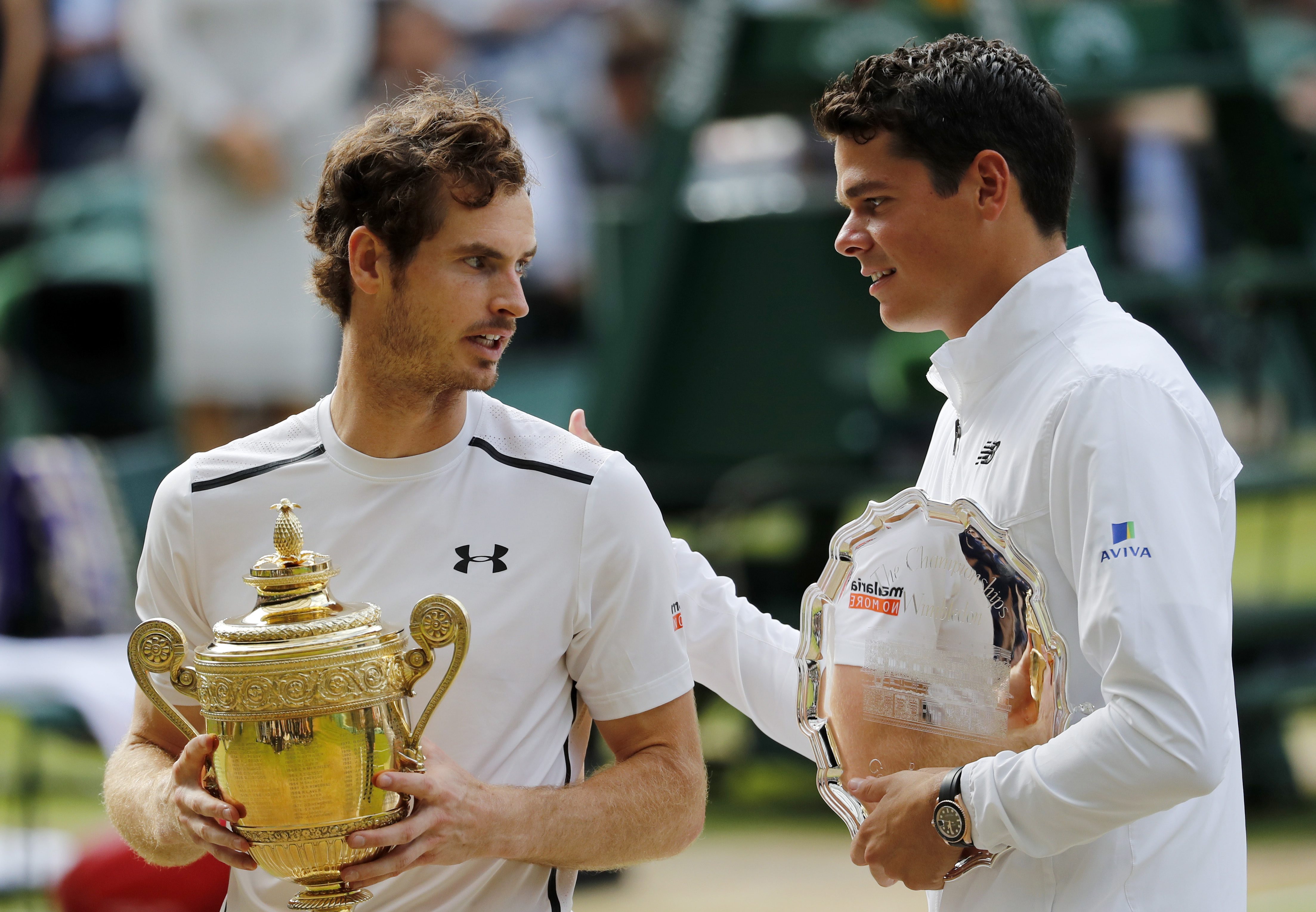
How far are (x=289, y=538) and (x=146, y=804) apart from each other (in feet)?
1.59

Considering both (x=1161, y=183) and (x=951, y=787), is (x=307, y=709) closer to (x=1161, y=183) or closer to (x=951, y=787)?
(x=951, y=787)

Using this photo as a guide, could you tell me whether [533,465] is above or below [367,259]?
below

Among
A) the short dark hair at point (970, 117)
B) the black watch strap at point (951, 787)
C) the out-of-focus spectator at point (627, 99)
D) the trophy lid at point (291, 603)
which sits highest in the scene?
the out-of-focus spectator at point (627, 99)

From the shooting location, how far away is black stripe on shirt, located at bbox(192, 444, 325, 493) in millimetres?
2330

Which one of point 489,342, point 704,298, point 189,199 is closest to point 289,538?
point 489,342

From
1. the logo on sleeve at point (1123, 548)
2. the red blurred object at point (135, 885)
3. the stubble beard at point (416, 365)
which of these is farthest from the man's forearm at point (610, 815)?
the red blurred object at point (135, 885)

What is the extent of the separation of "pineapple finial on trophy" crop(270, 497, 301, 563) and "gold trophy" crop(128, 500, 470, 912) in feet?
0.06

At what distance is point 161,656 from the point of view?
200 centimetres

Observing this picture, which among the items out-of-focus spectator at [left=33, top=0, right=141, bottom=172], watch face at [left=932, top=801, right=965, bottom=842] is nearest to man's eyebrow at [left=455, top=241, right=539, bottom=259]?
watch face at [left=932, top=801, right=965, bottom=842]

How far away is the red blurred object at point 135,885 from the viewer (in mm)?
4652

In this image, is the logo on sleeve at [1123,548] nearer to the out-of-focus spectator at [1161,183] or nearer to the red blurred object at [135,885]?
the red blurred object at [135,885]

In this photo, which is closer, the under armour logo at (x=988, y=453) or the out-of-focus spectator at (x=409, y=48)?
the under armour logo at (x=988, y=453)

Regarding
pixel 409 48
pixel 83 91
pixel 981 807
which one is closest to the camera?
pixel 981 807

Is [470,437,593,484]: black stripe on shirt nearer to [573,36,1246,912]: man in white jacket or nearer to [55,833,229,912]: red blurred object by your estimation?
[573,36,1246,912]: man in white jacket
